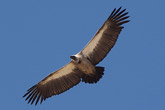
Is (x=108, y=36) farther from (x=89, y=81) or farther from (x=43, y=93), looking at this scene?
(x=43, y=93)

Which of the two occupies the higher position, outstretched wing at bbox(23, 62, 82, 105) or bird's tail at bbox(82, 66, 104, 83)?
outstretched wing at bbox(23, 62, 82, 105)

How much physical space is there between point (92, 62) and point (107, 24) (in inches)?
57.7

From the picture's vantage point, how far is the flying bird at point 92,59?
18.4 metres

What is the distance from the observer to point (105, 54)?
18.6 m

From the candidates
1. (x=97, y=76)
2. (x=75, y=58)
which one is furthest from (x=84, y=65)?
(x=97, y=76)

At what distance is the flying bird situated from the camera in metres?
18.4

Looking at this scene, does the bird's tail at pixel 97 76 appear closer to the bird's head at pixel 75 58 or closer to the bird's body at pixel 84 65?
the bird's body at pixel 84 65

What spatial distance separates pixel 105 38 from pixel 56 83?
102 inches

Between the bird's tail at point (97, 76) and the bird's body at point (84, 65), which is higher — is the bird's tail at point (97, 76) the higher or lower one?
the lower one

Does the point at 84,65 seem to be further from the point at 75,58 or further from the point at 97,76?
the point at 97,76

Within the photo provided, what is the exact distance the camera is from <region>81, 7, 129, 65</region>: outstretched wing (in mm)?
18469

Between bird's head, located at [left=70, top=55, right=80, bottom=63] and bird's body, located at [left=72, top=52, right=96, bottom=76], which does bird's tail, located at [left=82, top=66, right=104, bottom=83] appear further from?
bird's head, located at [left=70, top=55, right=80, bottom=63]

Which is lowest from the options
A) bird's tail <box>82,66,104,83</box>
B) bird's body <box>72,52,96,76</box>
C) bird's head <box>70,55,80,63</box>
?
bird's tail <box>82,66,104,83</box>

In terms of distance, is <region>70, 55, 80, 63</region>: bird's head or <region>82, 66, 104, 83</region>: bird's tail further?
<region>70, 55, 80, 63</region>: bird's head
